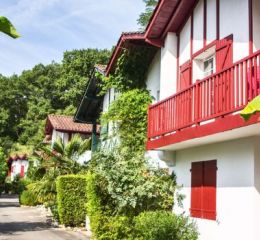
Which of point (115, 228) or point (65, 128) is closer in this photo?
point (115, 228)

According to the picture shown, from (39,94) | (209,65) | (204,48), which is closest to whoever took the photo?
(204,48)

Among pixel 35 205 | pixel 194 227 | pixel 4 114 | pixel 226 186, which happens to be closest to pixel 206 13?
pixel 226 186

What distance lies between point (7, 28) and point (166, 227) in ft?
31.4

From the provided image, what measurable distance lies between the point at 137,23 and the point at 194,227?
28.8m

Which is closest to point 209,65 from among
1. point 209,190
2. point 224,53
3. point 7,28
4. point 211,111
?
point 224,53

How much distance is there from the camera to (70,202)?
20047mm

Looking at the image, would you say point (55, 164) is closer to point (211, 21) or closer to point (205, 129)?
point (211, 21)

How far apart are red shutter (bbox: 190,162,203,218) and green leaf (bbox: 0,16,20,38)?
9.67 metres

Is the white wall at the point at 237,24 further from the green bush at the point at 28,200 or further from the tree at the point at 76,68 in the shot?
the tree at the point at 76,68

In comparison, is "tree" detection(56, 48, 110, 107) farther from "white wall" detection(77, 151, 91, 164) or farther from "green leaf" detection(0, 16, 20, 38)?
"green leaf" detection(0, 16, 20, 38)

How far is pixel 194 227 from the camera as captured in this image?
12.2 m

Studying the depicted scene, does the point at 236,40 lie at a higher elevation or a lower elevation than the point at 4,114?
lower

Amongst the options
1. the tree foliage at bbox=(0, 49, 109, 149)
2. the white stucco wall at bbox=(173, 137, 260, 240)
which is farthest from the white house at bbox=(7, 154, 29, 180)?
the white stucco wall at bbox=(173, 137, 260, 240)

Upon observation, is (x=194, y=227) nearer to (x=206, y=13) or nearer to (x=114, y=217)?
(x=114, y=217)
